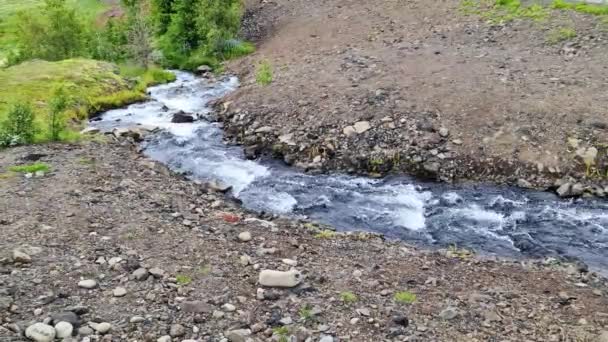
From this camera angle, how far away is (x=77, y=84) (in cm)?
3209

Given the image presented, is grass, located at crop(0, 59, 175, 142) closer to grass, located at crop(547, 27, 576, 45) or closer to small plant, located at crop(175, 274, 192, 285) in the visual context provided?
small plant, located at crop(175, 274, 192, 285)

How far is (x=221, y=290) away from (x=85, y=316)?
2741mm

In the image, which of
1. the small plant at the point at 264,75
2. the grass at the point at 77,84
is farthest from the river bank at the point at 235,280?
the small plant at the point at 264,75

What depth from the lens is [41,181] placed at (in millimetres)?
17891

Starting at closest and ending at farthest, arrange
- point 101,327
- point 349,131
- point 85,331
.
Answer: point 85,331, point 101,327, point 349,131

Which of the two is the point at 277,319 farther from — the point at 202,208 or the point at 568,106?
the point at 568,106

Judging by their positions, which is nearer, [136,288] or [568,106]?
[136,288]

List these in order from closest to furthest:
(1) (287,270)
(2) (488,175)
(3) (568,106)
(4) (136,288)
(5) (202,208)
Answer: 1. (4) (136,288)
2. (1) (287,270)
3. (5) (202,208)
4. (2) (488,175)
5. (3) (568,106)

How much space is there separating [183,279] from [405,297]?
15.7ft

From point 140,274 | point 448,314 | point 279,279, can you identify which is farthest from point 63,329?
point 448,314

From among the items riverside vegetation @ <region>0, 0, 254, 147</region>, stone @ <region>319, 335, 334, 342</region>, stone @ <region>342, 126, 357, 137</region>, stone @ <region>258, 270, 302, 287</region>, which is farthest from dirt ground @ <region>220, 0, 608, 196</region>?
stone @ <region>319, 335, 334, 342</region>

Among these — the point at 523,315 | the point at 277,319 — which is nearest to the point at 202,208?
the point at 277,319

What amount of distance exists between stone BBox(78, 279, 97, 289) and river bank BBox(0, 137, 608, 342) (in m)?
0.11

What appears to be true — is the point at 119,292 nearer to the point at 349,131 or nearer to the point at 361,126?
the point at 349,131
